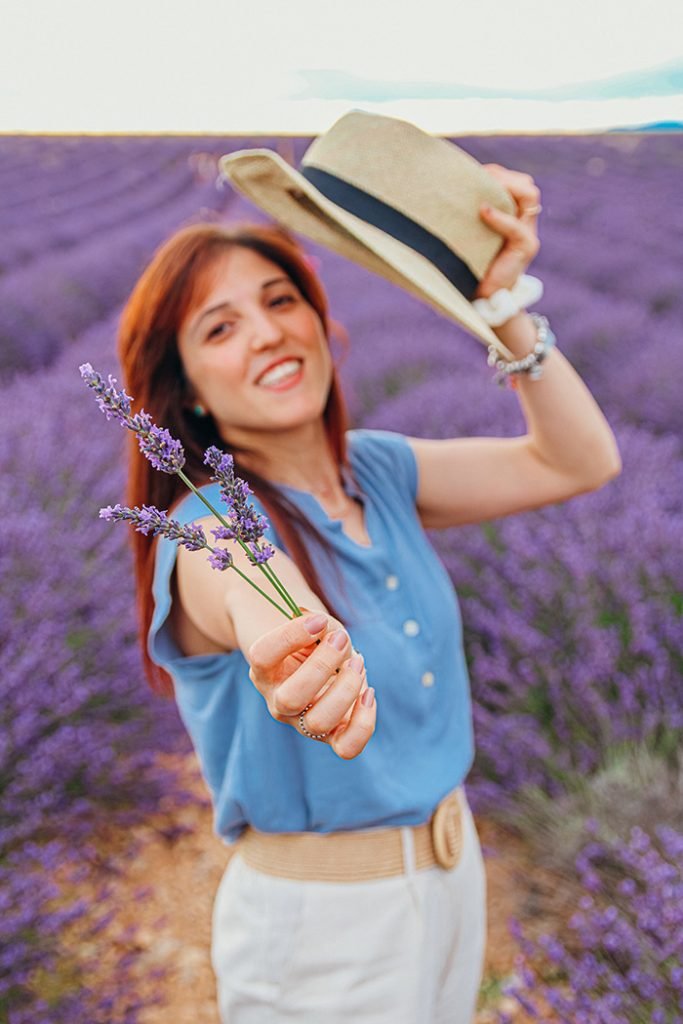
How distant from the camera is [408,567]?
1.26 meters

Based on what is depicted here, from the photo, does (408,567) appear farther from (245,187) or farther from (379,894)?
(245,187)

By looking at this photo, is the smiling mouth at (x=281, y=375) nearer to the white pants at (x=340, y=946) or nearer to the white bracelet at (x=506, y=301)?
the white bracelet at (x=506, y=301)

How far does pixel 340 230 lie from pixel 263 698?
1.94 feet

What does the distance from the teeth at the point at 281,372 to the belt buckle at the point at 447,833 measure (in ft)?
1.90

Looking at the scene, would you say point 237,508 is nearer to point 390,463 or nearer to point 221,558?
point 221,558

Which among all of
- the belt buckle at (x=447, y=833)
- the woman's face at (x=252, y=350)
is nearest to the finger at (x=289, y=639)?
the woman's face at (x=252, y=350)

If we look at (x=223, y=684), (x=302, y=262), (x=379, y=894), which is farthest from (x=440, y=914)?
(x=302, y=262)

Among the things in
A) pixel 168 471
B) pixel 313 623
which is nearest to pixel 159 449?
pixel 168 471

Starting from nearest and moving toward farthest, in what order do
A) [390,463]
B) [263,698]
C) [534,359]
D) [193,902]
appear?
[263,698]
[534,359]
[390,463]
[193,902]

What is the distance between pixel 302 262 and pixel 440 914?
0.89 metres

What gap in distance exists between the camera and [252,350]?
116cm

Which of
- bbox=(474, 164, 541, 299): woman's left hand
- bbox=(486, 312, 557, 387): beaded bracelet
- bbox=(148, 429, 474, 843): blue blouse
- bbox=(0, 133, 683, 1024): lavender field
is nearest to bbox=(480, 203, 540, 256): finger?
bbox=(474, 164, 541, 299): woman's left hand

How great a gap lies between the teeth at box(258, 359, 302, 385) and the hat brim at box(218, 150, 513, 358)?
17 cm

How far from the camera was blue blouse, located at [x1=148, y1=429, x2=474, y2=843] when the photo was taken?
113 centimetres
